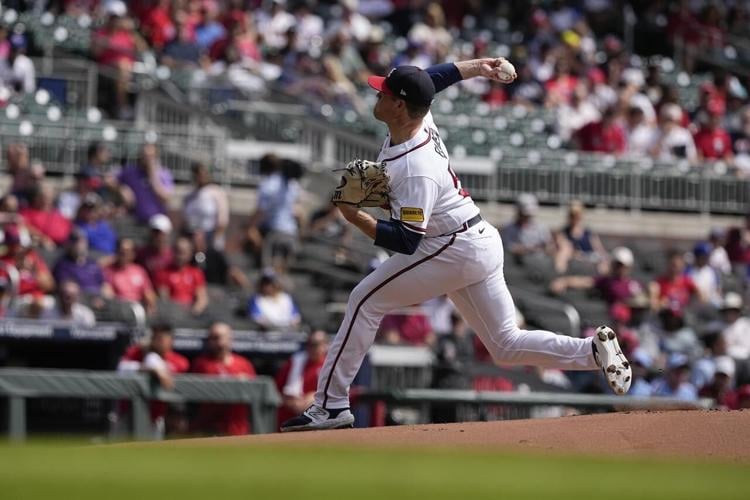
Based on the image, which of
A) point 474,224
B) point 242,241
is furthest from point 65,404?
point 474,224

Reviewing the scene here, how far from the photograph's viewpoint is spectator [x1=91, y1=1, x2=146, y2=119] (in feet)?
58.3

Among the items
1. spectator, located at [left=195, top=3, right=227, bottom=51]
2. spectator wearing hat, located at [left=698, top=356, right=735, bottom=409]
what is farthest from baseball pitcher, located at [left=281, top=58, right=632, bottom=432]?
spectator, located at [left=195, top=3, right=227, bottom=51]

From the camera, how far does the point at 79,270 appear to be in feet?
45.1

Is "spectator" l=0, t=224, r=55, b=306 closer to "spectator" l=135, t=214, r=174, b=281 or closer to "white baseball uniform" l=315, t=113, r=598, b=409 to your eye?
"spectator" l=135, t=214, r=174, b=281

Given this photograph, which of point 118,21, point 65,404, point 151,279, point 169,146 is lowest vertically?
point 65,404

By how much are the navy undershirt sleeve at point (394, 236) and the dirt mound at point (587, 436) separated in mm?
1007

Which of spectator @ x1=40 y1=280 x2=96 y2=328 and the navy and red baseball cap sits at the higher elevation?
the navy and red baseball cap

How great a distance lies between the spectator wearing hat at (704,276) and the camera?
17.7 metres

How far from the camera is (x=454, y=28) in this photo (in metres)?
23.6

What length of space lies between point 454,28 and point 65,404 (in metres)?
12.4

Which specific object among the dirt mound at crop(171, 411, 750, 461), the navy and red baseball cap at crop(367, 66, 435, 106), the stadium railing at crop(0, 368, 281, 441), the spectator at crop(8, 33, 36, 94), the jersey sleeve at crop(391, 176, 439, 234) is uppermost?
the spectator at crop(8, 33, 36, 94)

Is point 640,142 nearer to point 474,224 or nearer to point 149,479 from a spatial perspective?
point 474,224

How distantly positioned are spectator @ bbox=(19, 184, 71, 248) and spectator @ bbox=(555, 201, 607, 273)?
5.47 meters

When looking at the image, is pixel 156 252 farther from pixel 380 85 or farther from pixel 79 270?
pixel 380 85
